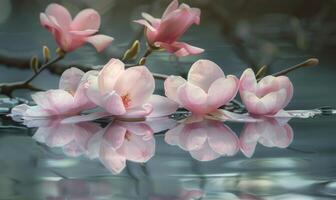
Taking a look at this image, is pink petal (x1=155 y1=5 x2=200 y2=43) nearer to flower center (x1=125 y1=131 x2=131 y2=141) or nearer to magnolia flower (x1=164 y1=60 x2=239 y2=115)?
magnolia flower (x1=164 y1=60 x2=239 y2=115)

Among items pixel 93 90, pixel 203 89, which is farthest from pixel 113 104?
pixel 203 89

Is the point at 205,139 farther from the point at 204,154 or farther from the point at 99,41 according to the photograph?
the point at 99,41

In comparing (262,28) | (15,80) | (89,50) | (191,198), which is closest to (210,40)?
(262,28)

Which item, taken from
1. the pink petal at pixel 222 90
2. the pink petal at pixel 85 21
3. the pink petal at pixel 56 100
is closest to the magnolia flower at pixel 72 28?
the pink petal at pixel 85 21

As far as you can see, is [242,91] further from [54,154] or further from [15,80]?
[15,80]

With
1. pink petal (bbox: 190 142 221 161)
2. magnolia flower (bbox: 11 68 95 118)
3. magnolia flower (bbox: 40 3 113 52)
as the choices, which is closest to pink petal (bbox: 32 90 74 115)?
magnolia flower (bbox: 11 68 95 118)

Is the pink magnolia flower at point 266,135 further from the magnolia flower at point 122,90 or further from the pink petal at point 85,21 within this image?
the pink petal at point 85,21
